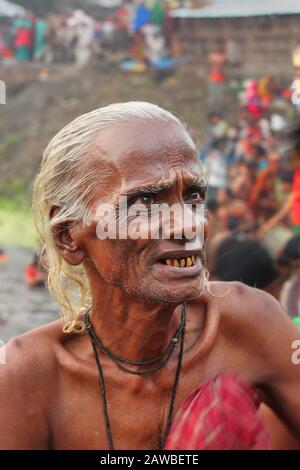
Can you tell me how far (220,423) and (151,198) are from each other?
2.15 feet

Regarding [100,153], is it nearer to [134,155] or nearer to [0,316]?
[134,155]

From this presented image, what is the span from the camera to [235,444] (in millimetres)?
1724

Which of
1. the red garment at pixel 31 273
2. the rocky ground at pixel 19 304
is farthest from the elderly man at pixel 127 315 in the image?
the red garment at pixel 31 273

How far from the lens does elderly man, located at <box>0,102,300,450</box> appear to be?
2066 mm

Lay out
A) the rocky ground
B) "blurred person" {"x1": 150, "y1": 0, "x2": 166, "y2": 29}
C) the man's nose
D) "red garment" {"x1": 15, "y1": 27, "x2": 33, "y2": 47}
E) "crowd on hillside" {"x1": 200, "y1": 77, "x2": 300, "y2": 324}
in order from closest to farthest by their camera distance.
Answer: the man's nose → "crowd on hillside" {"x1": 200, "y1": 77, "x2": 300, "y2": 324} → the rocky ground → "blurred person" {"x1": 150, "y1": 0, "x2": 166, "y2": 29} → "red garment" {"x1": 15, "y1": 27, "x2": 33, "y2": 47}

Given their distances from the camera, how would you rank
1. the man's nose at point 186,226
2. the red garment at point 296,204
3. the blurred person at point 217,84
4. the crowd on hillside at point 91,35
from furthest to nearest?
1. the crowd on hillside at point 91,35
2. the blurred person at point 217,84
3. the red garment at point 296,204
4. the man's nose at point 186,226

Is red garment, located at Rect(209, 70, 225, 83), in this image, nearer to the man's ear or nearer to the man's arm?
the man's arm

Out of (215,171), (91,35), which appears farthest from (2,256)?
(91,35)

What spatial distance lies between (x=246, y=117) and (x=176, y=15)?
19.7 ft

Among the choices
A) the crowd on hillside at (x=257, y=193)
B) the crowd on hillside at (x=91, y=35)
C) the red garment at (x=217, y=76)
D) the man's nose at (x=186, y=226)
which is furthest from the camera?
the crowd on hillside at (x=91, y=35)

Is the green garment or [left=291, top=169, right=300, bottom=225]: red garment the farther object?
the green garment

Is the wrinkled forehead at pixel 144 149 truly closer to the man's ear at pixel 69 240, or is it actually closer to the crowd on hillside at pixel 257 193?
the man's ear at pixel 69 240

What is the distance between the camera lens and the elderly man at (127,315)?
2066mm

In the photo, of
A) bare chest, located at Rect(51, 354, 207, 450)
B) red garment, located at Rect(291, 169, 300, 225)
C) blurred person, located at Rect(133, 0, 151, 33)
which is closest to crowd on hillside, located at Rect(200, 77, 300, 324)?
red garment, located at Rect(291, 169, 300, 225)
